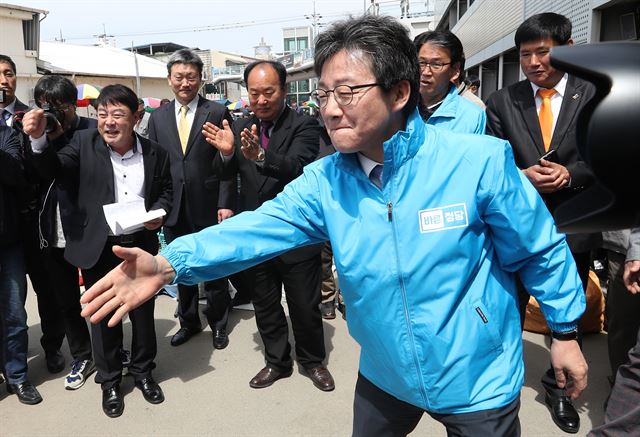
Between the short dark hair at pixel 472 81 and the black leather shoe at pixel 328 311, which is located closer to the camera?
the short dark hair at pixel 472 81

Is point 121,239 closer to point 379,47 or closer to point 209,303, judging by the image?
point 209,303

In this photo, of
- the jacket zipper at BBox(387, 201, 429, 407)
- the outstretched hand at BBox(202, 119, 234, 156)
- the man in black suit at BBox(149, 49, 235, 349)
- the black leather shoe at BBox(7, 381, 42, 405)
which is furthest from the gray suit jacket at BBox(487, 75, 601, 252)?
the black leather shoe at BBox(7, 381, 42, 405)

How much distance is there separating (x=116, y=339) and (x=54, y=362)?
A: 2.40 ft

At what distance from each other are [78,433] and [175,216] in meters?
1.56

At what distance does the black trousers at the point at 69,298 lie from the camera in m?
3.40

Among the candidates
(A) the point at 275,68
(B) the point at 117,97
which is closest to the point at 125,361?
(B) the point at 117,97

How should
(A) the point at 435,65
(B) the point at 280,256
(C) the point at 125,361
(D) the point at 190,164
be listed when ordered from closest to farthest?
(A) the point at 435,65 → (B) the point at 280,256 → (C) the point at 125,361 → (D) the point at 190,164

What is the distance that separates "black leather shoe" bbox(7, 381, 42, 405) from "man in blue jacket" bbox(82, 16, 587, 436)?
2.24 m

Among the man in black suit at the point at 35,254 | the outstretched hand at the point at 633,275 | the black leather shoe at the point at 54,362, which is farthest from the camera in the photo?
the black leather shoe at the point at 54,362

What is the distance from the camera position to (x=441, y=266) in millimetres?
1455

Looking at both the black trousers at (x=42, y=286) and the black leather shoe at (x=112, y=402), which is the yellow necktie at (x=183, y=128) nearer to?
the black trousers at (x=42, y=286)

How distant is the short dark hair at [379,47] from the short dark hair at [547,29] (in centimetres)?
145

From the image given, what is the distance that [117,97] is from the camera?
116 inches

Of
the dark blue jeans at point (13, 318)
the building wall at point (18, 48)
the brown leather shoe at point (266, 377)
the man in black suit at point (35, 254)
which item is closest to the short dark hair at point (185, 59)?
the man in black suit at point (35, 254)
